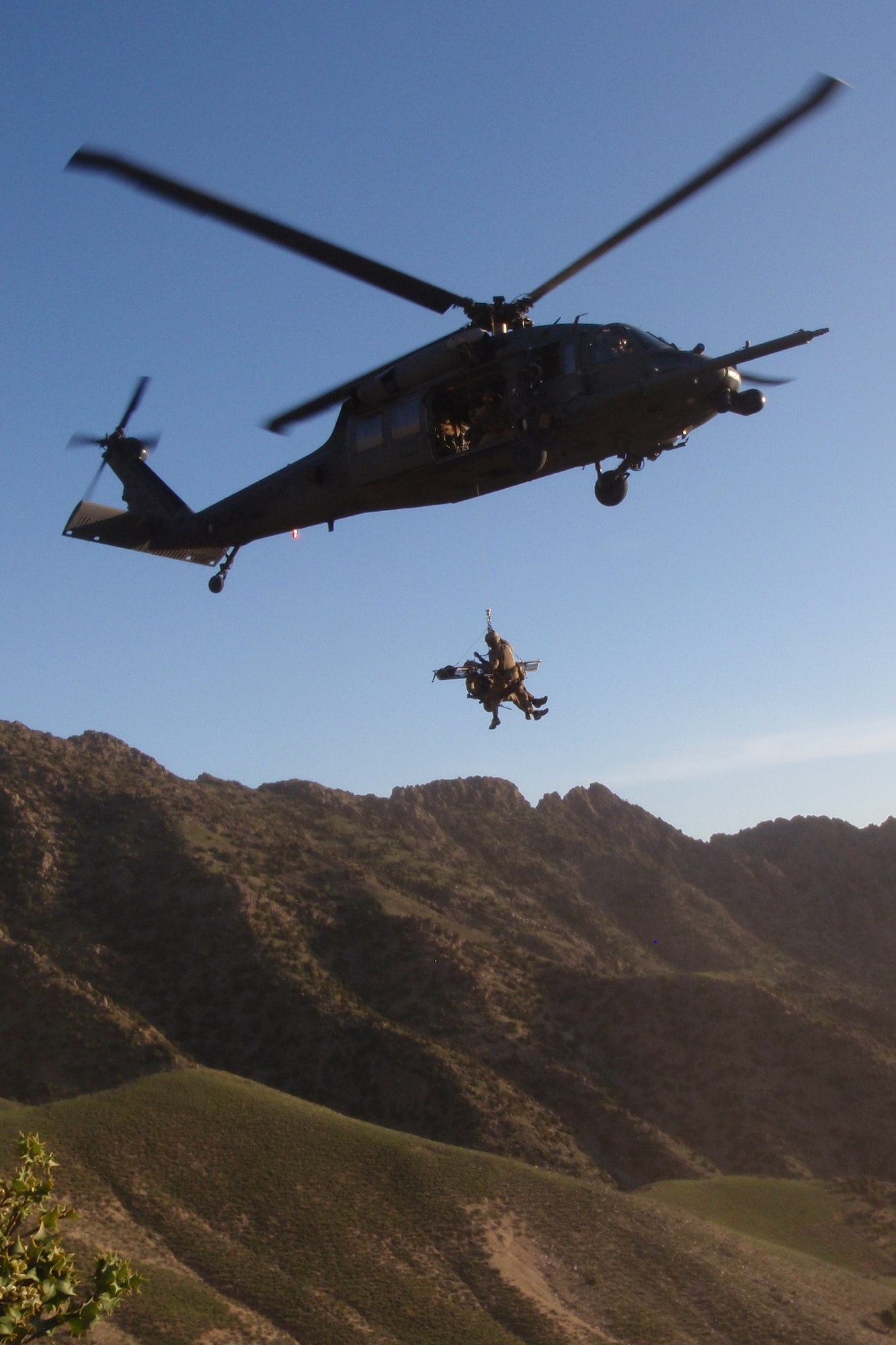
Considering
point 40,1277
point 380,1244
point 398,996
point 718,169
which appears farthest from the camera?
point 398,996

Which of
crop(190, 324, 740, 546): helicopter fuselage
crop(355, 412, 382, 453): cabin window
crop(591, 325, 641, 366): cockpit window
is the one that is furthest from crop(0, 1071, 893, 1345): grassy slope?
crop(591, 325, 641, 366): cockpit window

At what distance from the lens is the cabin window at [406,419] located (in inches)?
776

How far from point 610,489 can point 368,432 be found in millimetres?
5052

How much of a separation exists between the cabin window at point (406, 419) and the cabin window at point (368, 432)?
1.29ft

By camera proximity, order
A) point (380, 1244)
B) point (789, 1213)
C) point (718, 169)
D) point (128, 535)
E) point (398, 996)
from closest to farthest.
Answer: point (718, 169)
point (128, 535)
point (380, 1244)
point (789, 1213)
point (398, 996)

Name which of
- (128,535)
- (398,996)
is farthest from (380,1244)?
(398,996)

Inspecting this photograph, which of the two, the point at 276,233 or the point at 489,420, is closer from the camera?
the point at 276,233

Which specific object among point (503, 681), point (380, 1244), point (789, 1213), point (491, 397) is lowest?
point (380, 1244)

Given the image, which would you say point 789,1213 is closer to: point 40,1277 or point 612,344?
point 612,344

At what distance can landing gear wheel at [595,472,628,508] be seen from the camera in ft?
61.2

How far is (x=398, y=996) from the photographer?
58.6m

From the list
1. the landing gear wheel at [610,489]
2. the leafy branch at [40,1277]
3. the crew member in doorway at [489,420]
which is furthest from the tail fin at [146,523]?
the leafy branch at [40,1277]

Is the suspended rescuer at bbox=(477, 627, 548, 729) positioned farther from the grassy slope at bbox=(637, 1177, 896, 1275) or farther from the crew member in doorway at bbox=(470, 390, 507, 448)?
the grassy slope at bbox=(637, 1177, 896, 1275)

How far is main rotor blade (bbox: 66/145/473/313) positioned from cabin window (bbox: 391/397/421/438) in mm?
1784
